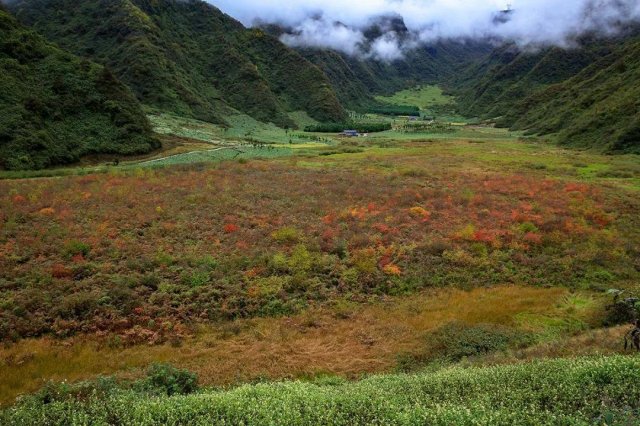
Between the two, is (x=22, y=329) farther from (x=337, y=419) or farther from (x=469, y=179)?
(x=469, y=179)

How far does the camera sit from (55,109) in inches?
3462

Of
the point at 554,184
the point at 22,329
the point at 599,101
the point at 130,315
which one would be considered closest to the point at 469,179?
the point at 554,184

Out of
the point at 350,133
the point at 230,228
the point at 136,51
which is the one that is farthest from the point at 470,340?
the point at 136,51

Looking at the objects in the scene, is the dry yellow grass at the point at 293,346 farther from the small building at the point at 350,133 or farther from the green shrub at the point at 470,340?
the small building at the point at 350,133

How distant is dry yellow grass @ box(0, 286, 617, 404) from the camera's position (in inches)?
799

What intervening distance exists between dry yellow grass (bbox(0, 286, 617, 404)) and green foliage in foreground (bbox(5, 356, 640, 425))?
240 inches

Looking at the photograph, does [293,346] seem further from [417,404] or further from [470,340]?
[417,404]

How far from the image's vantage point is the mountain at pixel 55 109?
3007 inches

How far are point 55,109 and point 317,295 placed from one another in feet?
270

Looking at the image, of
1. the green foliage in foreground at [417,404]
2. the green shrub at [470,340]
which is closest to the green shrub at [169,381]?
the green foliage in foreground at [417,404]

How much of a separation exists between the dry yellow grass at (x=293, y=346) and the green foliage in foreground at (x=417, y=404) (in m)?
6.08

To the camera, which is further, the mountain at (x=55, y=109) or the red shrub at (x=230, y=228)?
the mountain at (x=55, y=109)

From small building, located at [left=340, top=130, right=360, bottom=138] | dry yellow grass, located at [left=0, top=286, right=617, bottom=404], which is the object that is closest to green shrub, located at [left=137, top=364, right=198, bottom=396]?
dry yellow grass, located at [left=0, top=286, right=617, bottom=404]

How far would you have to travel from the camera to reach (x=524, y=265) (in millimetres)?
33219
